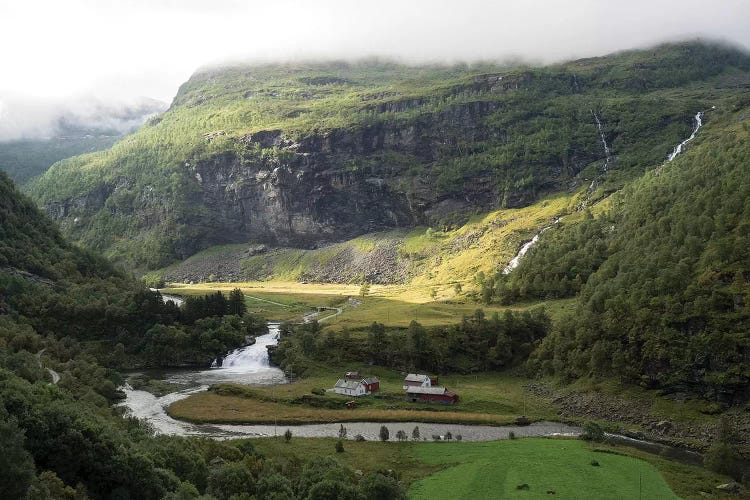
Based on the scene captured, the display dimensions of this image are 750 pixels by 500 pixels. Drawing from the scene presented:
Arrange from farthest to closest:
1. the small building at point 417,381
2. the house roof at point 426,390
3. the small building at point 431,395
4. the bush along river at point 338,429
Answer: the small building at point 417,381
the house roof at point 426,390
the small building at point 431,395
the bush along river at point 338,429

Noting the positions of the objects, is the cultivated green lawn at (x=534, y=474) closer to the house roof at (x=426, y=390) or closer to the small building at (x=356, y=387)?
the house roof at (x=426, y=390)

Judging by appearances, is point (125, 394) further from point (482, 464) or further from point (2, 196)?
point (2, 196)

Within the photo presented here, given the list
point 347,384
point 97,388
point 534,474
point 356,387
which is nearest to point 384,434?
point 534,474

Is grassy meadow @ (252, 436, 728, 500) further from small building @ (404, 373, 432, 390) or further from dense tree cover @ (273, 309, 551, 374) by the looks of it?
dense tree cover @ (273, 309, 551, 374)

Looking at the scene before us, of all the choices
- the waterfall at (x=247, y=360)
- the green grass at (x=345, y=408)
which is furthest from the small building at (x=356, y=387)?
the waterfall at (x=247, y=360)

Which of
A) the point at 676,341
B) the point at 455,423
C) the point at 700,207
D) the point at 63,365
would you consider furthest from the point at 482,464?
the point at 700,207
